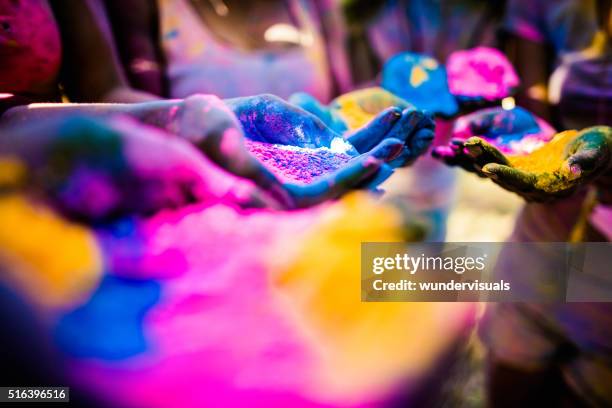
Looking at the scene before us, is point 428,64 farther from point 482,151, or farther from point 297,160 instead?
point 297,160

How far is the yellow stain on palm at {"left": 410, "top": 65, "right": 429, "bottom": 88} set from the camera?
62cm

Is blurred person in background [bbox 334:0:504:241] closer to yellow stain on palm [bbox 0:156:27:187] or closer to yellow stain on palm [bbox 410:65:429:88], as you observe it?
yellow stain on palm [bbox 410:65:429:88]

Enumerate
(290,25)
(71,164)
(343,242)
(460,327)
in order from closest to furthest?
1. (71,164)
2. (343,242)
3. (460,327)
4. (290,25)

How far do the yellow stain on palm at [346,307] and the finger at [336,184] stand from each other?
21mm

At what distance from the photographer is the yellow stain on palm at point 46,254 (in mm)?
256

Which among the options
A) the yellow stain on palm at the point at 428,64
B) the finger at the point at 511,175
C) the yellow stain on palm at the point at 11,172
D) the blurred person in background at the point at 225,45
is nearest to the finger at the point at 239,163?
the yellow stain on palm at the point at 11,172

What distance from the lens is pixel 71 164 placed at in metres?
0.25

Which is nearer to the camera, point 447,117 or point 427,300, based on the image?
point 427,300

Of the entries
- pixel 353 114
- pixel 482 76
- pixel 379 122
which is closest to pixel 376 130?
pixel 379 122

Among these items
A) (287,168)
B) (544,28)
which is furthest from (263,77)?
(544,28)

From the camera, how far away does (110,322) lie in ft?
0.93

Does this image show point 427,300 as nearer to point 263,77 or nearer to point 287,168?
point 287,168

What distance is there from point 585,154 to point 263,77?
0.47 m

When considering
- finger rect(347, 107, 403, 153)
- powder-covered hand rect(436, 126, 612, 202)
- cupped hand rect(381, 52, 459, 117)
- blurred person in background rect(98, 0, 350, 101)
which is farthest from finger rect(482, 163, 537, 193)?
blurred person in background rect(98, 0, 350, 101)
